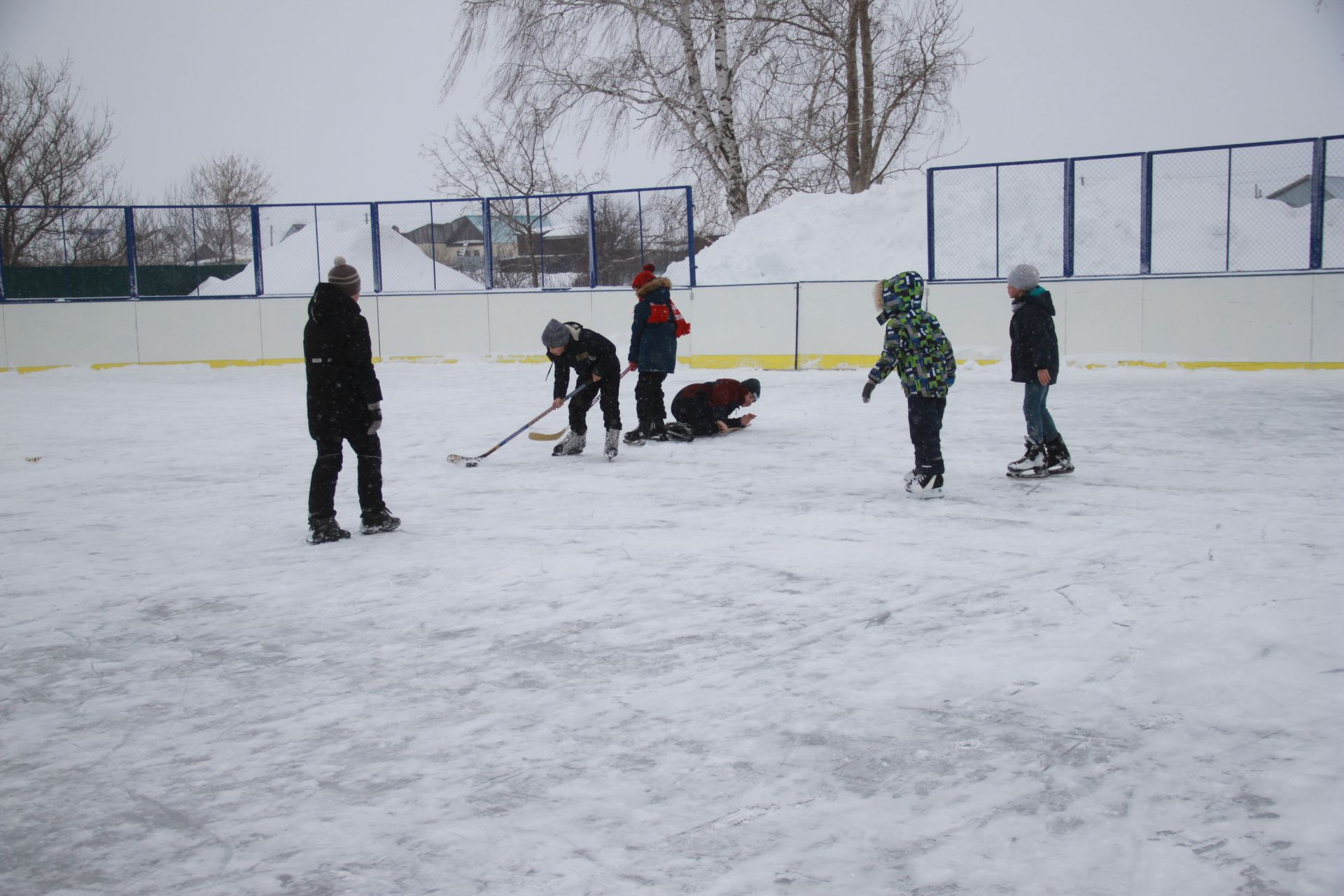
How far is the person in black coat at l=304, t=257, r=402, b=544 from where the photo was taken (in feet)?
16.6

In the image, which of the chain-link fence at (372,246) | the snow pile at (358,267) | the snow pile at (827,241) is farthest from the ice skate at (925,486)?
the snow pile at (358,267)

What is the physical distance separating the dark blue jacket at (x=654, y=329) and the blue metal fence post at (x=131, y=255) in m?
11.1

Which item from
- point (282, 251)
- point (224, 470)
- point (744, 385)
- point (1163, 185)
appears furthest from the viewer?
point (282, 251)

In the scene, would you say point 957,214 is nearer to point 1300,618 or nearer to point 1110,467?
point 1110,467

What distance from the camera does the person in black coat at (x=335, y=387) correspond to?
16.6 feet

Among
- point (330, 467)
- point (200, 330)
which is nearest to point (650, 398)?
point (330, 467)

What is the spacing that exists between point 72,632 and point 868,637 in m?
2.85

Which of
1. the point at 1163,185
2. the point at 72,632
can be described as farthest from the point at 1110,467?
the point at 1163,185

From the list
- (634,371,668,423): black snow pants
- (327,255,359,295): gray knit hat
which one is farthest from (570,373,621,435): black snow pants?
(327,255,359,295): gray knit hat

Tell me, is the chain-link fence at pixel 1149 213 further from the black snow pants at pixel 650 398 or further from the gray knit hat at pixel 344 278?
the gray knit hat at pixel 344 278

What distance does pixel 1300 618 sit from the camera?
11.8 feet

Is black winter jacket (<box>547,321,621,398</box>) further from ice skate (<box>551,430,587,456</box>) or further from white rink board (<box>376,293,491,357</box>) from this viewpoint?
white rink board (<box>376,293,491,357</box>)

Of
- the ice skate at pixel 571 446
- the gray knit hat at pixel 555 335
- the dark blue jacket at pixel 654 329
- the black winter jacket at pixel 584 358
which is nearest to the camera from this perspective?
the gray knit hat at pixel 555 335

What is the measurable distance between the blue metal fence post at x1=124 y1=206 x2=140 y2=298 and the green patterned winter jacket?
1363cm
